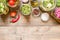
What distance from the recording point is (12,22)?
47.0 inches

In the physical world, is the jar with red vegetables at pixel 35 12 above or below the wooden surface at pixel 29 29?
above

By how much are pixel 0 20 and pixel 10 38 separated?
0.44 ft

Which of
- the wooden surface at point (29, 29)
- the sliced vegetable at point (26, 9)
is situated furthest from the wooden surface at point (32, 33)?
the sliced vegetable at point (26, 9)

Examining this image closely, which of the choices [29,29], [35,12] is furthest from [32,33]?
[35,12]

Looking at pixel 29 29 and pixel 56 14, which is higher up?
pixel 56 14

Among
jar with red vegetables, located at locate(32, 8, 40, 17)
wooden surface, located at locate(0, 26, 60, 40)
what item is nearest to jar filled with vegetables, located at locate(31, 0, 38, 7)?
jar with red vegetables, located at locate(32, 8, 40, 17)

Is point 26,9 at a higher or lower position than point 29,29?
higher

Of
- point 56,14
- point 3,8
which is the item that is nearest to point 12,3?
point 3,8

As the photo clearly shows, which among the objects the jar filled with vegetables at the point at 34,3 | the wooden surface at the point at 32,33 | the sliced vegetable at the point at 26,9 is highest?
the jar filled with vegetables at the point at 34,3

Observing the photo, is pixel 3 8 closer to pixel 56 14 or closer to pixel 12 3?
pixel 12 3

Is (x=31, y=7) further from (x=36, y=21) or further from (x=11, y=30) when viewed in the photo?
(x=11, y=30)

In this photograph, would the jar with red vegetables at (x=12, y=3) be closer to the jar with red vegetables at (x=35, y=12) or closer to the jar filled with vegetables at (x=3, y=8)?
the jar filled with vegetables at (x=3, y=8)

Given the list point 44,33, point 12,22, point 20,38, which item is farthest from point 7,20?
point 44,33

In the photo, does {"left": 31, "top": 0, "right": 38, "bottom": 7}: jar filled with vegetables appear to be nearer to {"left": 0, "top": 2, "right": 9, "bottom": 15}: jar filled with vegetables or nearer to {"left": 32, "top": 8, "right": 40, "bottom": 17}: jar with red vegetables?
{"left": 32, "top": 8, "right": 40, "bottom": 17}: jar with red vegetables
